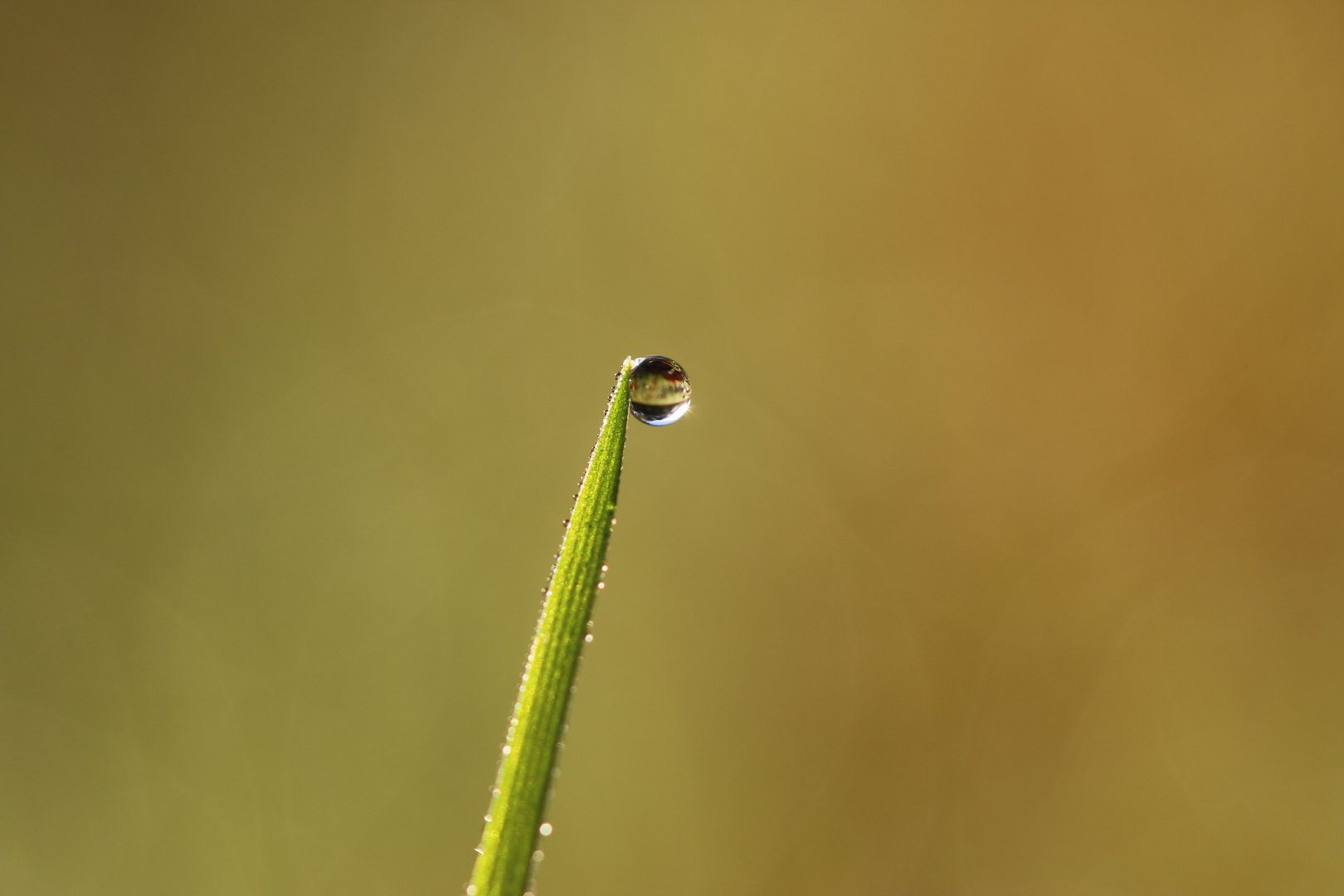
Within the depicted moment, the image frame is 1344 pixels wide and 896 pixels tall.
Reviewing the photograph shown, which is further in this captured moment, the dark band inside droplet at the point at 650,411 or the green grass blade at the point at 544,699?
the dark band inside droplet at the point at 650,411

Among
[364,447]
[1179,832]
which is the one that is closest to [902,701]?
[1179,832]

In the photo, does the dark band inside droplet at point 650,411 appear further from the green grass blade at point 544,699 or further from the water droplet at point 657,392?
the green grass blade at point 544,699

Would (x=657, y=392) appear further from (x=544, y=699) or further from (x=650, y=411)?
(x=544, y=699)

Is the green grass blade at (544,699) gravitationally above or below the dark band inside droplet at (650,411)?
below

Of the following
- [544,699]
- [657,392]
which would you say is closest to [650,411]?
[657,392]

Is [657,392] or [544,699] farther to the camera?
[657,392]

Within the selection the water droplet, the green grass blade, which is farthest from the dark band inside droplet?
the green grass blade

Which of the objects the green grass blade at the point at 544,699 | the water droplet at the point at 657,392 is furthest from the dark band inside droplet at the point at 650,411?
the green grass blade at the point at 544,699
